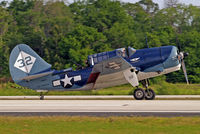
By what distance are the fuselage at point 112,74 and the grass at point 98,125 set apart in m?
7.55

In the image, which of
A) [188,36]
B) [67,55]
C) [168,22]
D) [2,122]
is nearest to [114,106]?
[2,122]

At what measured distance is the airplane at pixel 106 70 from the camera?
67.7 feet

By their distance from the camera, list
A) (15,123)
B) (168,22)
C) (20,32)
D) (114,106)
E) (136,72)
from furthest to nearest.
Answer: (168,22), (20,32), (136,72), (114,106), (15,123)

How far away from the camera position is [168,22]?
68.9 metres

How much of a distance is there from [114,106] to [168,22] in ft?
178

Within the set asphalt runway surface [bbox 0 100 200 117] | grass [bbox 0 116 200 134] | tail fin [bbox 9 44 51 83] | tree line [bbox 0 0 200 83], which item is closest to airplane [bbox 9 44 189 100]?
tail fin [bbox 9 44 51 83]

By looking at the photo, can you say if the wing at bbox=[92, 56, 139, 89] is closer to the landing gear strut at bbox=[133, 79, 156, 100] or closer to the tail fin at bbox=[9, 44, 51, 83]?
the landing gear strut at bbox=[133, 79, 156, 100]

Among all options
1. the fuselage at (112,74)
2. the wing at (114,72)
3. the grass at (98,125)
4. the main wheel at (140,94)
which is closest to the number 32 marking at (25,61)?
the fuselage at (112,74)

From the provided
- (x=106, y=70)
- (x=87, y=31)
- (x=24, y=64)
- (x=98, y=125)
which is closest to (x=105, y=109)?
(x=98, y=125)

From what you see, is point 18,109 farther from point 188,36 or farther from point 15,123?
point 188,36

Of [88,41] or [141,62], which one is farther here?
[88,41]

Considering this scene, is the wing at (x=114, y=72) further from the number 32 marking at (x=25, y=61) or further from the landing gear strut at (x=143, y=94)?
the number 32 marking at (x=25, y=61)

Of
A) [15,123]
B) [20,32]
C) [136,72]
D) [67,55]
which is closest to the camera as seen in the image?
[15,123]

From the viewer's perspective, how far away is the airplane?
20641mm
